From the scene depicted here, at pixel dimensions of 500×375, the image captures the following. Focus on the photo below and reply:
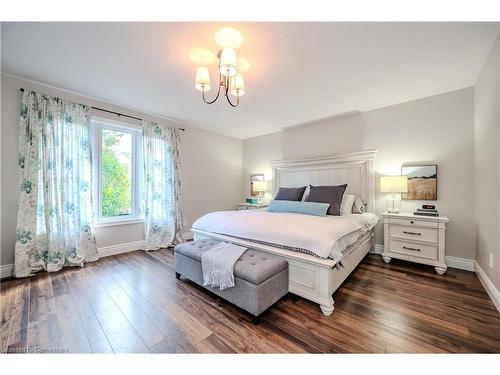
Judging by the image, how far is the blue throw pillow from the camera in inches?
107

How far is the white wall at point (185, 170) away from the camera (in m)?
2.34

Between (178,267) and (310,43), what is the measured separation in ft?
8.81

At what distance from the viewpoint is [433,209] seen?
2.68m

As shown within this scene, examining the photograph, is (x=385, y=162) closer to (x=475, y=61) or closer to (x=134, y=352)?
(x=475, y=61)

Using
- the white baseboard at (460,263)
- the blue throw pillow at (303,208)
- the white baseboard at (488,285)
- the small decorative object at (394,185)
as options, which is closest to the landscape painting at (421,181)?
the small decorative object at (394,185)

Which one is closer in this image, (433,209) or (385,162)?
(433,209)

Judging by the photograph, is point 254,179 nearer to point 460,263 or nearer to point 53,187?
point 53,187

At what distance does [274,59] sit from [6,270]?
3.92 metres

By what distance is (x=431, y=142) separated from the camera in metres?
2.78

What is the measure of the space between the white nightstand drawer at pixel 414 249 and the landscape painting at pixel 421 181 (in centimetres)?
72

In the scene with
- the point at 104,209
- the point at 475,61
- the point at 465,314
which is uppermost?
the point at 475,61

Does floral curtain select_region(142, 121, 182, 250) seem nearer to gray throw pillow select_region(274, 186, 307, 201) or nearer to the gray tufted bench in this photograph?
the gray tufted bench

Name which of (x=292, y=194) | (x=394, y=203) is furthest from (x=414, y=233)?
(x=292, y=194)
